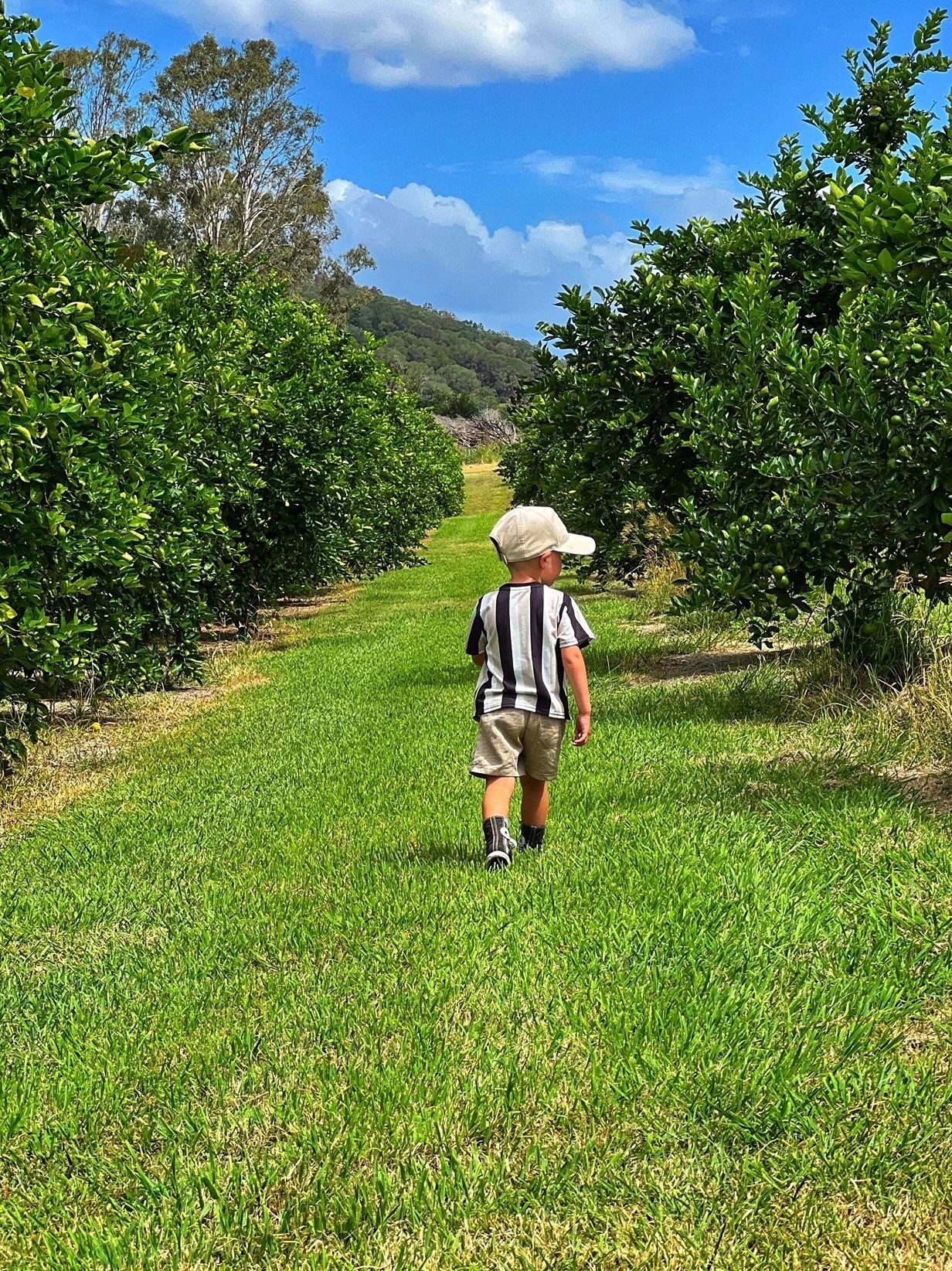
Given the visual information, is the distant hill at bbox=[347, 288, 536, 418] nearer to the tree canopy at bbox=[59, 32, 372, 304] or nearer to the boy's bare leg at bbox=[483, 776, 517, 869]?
the tree canopy at bbox=[59, 32, 372, 304]

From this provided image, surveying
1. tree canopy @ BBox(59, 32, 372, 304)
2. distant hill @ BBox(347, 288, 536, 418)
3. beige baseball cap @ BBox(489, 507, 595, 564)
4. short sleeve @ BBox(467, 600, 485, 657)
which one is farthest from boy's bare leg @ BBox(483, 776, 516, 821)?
distant hill @ BBox(347, 288, 536, 418)

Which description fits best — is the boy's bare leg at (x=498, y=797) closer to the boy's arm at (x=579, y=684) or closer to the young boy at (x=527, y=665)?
the young boy at (x=527, y=665)

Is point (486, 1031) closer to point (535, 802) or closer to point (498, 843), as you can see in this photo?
point (498, 843)

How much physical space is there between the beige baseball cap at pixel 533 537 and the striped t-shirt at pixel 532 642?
0.51 ft

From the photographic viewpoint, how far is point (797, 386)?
22.3ft

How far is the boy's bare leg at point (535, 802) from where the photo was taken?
4.93 metres

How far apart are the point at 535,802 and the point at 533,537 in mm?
1180

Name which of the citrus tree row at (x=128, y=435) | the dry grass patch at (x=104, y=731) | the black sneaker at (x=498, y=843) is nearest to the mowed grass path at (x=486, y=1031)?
the black sneaker at (x=498, y=843)

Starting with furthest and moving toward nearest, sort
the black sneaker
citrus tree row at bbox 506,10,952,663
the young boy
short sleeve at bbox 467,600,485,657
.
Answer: citrus tree row at bbox 506,10,952,663
short sleeve at bbox 467,600,485,657
the young boy
the black sneaker

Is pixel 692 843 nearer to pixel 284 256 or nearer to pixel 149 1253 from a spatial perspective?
pixel 149 1253

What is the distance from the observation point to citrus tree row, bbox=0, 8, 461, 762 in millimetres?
6129

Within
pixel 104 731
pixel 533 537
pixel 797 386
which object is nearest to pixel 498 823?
pixel 533 537

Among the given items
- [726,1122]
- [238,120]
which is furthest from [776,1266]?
[238,120]

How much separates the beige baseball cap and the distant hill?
99.8 metres
